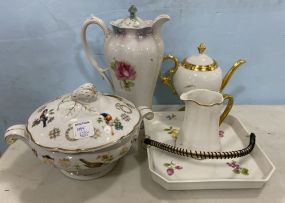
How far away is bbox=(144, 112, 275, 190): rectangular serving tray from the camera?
20.7 inches

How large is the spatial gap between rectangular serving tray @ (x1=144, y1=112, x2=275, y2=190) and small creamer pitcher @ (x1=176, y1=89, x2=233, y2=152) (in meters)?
0.03

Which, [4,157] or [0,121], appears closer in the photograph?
[4,157]

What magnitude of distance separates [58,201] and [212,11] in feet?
1.90

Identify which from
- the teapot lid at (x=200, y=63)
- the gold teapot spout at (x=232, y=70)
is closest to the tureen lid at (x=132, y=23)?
the teapot lid at (x=200, y=63)

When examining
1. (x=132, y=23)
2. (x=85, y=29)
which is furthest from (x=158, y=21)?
(x=85, y=29)

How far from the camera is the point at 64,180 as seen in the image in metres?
0.57

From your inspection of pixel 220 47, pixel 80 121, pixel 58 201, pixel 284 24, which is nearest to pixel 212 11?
pixel 220 47

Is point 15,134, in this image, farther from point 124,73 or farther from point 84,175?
point 124,73

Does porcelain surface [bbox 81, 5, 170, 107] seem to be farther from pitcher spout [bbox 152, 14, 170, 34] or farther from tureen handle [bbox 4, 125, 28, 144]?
tureen handle [bbox 4, 125, 28, 144]

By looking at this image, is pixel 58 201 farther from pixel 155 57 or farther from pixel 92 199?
pixel 155 57

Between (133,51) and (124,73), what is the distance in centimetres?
6

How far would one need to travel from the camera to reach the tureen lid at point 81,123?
482 mm

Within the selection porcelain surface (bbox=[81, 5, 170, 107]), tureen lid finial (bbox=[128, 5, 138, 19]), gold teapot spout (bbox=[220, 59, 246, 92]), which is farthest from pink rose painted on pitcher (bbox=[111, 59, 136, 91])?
gold teapot spout (bbox=[220, 59, 246, 92])

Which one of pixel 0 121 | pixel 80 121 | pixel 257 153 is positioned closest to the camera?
pixel 80 121
